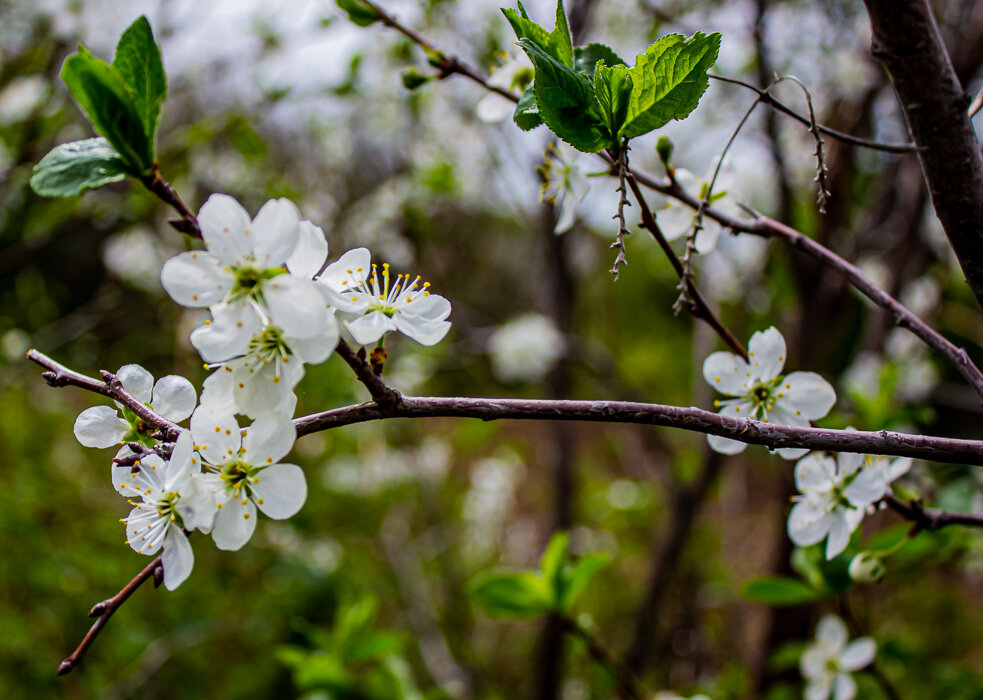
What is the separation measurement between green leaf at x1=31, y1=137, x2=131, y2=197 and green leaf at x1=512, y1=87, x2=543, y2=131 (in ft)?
0.84

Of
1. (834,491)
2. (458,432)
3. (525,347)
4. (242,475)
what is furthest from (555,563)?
(458,432)

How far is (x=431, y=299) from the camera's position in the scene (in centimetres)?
50

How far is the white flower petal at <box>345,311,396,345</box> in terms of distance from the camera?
425 mm

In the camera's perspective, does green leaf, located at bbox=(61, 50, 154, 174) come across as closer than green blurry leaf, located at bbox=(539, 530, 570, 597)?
Yes

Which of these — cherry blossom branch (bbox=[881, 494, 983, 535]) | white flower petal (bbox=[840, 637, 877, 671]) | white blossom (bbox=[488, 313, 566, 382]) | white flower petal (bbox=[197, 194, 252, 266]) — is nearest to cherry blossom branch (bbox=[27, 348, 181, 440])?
white flower petal (bbox=[197, 194, 252, 266])

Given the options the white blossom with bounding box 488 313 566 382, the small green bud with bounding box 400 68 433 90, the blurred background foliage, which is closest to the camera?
the small green bud with bounding box 400 68 433 90

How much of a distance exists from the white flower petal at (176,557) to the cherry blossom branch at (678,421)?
0.13 m

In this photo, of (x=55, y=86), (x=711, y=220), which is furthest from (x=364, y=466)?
A: (x=711, y=220)

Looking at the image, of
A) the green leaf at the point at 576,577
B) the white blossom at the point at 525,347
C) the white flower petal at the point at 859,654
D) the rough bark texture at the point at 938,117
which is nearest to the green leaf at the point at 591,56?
the rough bark texture at the point at 938,117

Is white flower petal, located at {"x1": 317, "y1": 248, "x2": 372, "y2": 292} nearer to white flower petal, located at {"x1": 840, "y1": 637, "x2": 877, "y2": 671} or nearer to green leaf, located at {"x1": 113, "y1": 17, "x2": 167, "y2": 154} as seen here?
green leaf, located at {"x1": 113, "y1": 17, "x2": 167, "y2": 154}

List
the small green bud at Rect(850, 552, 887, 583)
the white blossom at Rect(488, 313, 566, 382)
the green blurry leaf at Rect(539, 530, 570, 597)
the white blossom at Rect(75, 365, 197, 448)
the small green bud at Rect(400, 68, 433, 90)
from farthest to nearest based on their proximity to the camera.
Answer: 1. the white blossom at Rect(488, 313, 566, 382)
2. the green blurry leaf at Rect(539, 530, 570, 597)
3. the small green bud at Rect(400, 68, 433, 90)
4. the small green bud at Rect(850, 552, 887, 583)
5. the white blossom at Rect(75, 365, 197, 448)

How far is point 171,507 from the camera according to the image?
457 millimetres

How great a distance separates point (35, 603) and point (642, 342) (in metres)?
3.66

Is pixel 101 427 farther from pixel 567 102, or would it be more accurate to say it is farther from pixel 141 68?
pixel 567 102
